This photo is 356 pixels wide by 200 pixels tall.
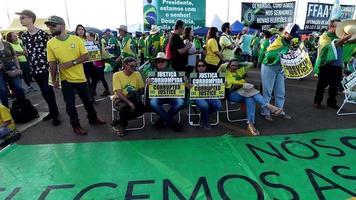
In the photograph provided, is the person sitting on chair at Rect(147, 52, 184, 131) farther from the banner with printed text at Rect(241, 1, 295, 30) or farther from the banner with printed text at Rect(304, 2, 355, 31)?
the banner with printed text at Rect(304, 2, 355, 31)

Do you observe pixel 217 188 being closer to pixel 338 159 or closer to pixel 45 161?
pixel 338 159

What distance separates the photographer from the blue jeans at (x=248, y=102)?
522 centimetres

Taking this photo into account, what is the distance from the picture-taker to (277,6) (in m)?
15.5

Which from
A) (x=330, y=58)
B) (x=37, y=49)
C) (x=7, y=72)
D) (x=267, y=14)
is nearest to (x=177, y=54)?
(x=37, y=49)

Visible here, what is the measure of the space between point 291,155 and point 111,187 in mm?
2498

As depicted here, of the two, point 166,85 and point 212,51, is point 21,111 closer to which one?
point 166,85

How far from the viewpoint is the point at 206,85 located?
5227 millimetres

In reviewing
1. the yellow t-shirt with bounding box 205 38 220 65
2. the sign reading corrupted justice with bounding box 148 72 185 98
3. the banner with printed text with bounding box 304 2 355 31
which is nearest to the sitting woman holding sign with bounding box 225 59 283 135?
the sign reading corrupted justice with bounding box 148 72 185 98

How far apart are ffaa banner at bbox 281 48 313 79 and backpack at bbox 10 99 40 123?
17.0ft

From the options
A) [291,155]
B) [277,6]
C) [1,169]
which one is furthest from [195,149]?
[277,6]

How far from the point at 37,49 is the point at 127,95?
1835 mm

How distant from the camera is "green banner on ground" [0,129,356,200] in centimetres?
330

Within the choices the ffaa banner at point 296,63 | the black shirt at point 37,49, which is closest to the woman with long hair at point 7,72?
the black shirt at point 37,49

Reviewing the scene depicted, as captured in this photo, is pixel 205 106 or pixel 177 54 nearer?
pixel 205 106
